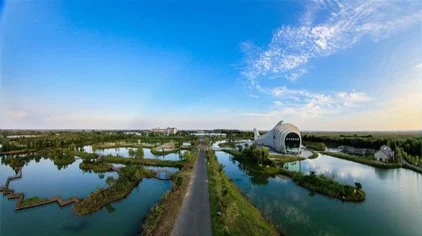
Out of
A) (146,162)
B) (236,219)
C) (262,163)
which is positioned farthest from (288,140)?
(236,219)

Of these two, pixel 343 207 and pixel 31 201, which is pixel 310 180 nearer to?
pixel 343 207

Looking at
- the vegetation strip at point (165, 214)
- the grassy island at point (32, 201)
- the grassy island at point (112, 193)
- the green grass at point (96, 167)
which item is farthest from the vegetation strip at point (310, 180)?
the grassy island at point (32, 201)

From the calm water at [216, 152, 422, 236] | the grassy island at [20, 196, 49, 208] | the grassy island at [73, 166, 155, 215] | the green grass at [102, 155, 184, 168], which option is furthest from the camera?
the green grass at [102, 155, 184, 168]

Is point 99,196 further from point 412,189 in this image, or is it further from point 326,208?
point 412,189

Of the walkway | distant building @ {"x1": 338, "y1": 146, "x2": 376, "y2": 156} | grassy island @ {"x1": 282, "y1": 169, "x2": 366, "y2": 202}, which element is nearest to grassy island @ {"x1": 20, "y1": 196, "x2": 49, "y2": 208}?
grassy island @ {"x1": 282, "y1": 169, "x2": 366, "y2": 202}

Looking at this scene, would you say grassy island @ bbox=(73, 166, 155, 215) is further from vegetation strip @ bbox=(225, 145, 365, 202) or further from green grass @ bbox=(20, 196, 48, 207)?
vegetation strip @ bbox=(225, 145, 365, 202)

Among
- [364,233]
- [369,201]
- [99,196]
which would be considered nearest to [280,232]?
[364,233]
